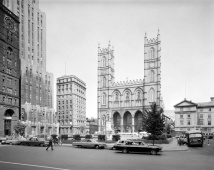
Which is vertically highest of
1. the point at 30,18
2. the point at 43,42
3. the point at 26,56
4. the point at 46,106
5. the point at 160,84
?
the point at 30,18

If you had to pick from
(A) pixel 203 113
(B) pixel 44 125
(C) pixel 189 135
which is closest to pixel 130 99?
(A) pixel 203 113

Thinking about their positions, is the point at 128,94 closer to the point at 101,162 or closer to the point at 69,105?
the point at 69,105

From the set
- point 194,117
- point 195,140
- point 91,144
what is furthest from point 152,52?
point 91,144

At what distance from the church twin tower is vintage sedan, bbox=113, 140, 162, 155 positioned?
62571 millimetres

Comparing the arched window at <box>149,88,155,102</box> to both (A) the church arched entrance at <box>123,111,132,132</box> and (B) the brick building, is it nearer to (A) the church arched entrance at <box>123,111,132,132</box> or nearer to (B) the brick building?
(B) the brick building

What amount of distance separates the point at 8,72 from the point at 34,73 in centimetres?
1745

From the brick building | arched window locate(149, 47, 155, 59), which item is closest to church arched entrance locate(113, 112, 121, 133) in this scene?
the brick building

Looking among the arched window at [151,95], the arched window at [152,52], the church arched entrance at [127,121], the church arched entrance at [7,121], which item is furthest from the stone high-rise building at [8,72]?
the arched window at [152,52]

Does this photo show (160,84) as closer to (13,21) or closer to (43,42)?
(43,42)

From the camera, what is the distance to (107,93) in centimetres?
9412

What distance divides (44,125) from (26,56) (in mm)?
25410

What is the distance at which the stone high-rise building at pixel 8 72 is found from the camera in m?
58.5

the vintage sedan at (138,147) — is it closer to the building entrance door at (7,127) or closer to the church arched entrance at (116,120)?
the building entrance door at (7,127)

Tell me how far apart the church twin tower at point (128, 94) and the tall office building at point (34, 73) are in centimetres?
2151
